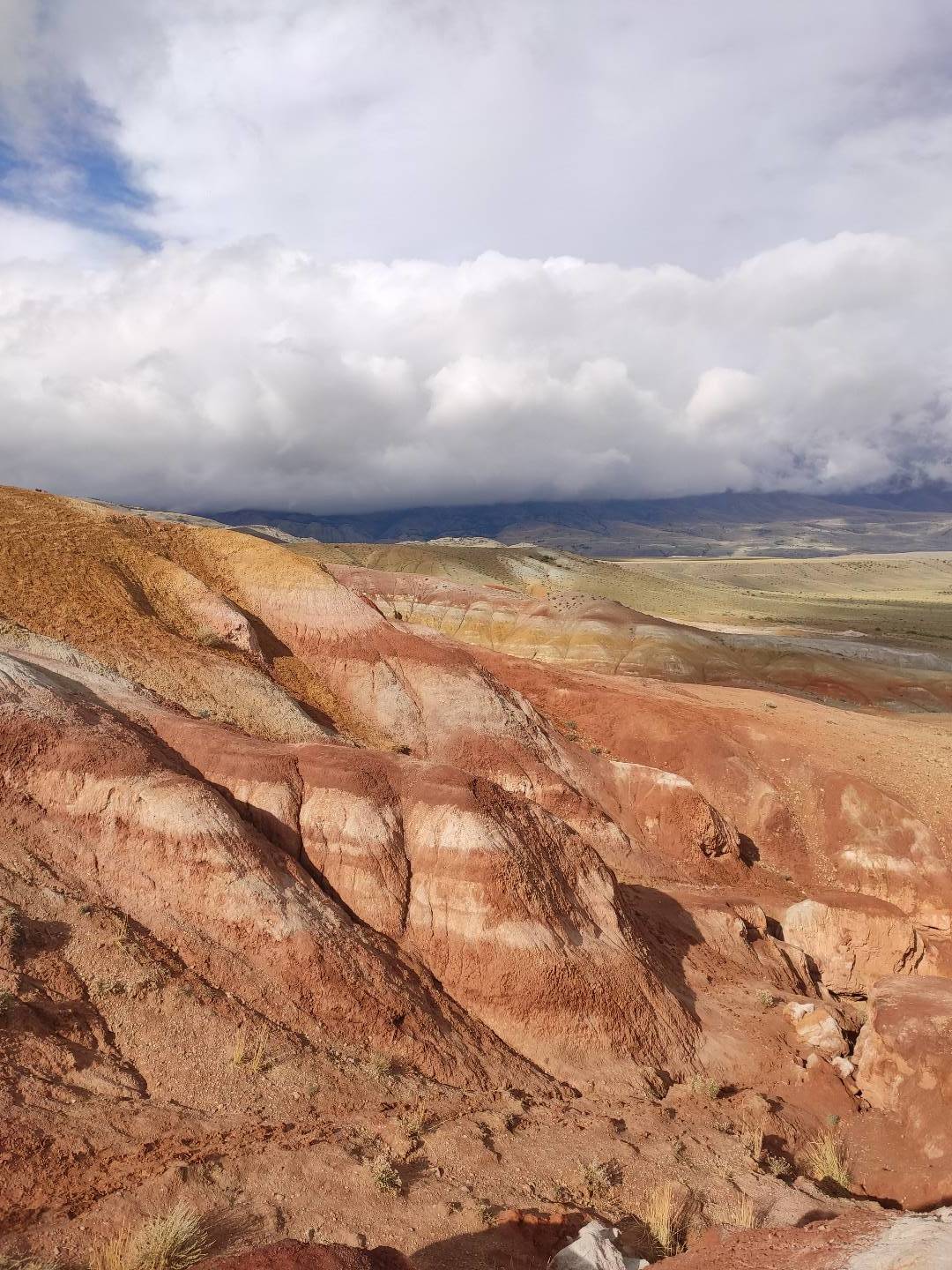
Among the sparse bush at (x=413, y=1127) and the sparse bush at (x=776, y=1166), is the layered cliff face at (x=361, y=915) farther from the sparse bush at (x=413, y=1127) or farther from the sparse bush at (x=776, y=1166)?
the sparse bush at (x=776, y=1166)

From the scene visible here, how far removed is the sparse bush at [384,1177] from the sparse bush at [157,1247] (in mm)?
2650

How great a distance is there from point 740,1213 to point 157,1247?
924cm

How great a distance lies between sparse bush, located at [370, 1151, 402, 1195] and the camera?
998 cm

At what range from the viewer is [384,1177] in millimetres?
10086

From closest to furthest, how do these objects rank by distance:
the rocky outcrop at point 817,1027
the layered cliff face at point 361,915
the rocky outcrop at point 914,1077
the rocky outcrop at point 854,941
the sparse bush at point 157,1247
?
the sparse bush at point 157,1247
the layered cliff face at point 361,915
the rocky outcrop at point 914,1077
the rocky outcrop at point 817,1027
the rocky outcrop at point 854,941

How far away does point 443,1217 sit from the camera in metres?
9.84

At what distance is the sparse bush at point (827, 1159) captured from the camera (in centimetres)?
1452

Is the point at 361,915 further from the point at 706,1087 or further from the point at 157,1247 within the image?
the point at 157,1247

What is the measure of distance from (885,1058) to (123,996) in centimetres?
1708

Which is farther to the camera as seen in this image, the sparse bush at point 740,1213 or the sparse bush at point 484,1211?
the sparse bush at point 740,1213

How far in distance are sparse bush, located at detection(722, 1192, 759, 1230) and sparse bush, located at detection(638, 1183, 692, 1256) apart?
682 millimetres

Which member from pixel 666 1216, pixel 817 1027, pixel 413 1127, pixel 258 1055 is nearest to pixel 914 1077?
pixel 817 1027

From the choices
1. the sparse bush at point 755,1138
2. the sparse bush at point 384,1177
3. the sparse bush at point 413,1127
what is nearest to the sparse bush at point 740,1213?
the sparse bush at point 755,1138

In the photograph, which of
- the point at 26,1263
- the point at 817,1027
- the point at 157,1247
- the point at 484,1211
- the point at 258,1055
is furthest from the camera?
the point at 817,1027
